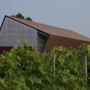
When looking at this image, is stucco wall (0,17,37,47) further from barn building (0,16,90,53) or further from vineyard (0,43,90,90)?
vineyard (0,43,90,90)

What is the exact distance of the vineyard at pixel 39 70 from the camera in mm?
3277

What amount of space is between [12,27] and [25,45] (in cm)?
1355

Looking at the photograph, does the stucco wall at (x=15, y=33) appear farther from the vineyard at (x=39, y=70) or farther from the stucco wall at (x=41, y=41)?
the vineyard at (x=39, y=70)

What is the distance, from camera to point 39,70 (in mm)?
3637

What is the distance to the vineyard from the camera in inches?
129

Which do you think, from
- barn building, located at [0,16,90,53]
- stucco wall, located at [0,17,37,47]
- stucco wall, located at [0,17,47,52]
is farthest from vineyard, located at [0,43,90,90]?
stucco wall, located at [0,17,37,47]

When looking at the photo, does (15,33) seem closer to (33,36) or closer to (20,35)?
(20,35)

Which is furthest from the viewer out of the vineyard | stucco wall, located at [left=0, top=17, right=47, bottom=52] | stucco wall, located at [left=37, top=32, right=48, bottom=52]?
stucco wall, located at [left=0, top=17, right=47, bottom=52]

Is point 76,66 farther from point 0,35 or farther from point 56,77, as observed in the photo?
point 0,35

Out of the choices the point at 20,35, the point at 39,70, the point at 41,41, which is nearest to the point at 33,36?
the point at 41,41

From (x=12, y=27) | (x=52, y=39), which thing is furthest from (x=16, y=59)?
(x=12, y=27)

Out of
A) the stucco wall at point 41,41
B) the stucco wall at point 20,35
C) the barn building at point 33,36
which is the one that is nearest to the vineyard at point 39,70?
the barn building at point 33,36

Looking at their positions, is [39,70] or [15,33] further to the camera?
[15,33]

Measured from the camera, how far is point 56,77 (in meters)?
3.99
